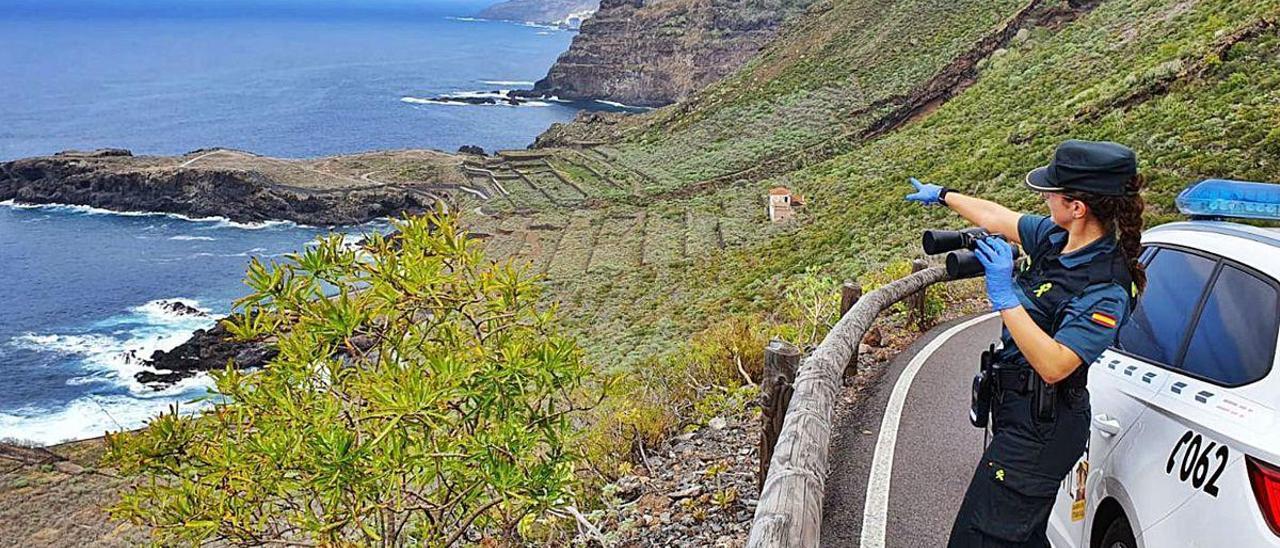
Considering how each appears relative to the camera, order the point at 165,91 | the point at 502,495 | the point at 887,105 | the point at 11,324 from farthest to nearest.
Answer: the point at 165,91, the point at 887,105, the point at 11,324, the point at 502,495

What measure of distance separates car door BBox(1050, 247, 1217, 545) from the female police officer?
9.7 inches

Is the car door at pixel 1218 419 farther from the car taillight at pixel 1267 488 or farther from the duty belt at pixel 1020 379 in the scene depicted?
the duty belt at pixel 1020 379

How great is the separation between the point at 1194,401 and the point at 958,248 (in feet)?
3.18

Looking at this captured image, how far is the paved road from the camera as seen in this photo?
16.3 feet

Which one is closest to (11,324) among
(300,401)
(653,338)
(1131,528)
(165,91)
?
(653,338)

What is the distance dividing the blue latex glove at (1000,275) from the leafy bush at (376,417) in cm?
263

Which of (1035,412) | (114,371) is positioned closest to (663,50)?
(114,371)

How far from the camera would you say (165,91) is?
14550cm

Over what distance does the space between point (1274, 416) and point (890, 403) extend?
4677mm

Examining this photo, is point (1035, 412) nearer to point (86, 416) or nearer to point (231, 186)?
point (86, 416)

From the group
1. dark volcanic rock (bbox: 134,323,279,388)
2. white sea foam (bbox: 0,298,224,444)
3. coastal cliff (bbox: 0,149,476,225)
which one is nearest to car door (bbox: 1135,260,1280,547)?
white sea foam (bbox: 0,298,224,444)

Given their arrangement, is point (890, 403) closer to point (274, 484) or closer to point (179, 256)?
point (274, 484)

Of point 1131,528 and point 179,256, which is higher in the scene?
point 1131,528

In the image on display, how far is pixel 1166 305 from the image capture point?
3559mm
